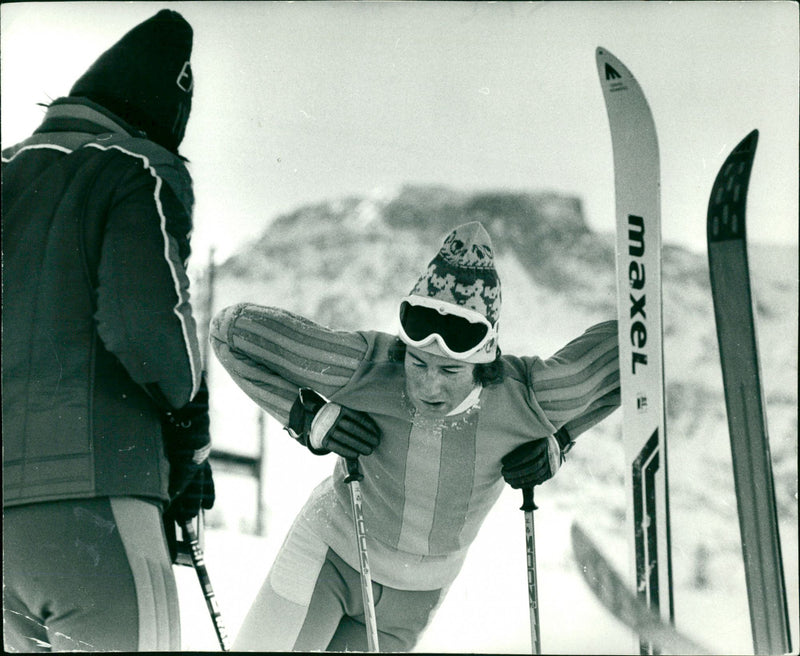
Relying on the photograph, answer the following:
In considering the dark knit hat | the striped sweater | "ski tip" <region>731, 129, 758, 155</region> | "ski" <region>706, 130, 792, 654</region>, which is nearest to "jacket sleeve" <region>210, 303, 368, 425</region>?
the striped sweater

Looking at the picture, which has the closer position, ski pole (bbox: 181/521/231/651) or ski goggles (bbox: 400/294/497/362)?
ski goggles (bbox: 400/294/497/362)

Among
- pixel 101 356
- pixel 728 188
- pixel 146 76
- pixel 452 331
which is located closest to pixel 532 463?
pixel 452 331

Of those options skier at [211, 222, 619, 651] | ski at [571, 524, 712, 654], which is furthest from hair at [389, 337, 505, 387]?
ski at [571, 524, 712, 654]

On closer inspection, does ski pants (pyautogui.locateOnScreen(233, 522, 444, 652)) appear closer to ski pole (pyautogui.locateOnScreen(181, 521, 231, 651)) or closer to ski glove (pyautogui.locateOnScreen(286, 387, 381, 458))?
ski pole (pyautogui.locateOnScreen(181, 521, 231, 651))

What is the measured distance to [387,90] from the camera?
2.45 meters

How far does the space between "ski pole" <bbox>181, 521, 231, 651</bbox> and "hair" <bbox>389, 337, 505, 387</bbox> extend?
0.62 metres

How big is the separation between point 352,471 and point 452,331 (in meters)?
0.39

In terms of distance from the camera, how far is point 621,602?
2.45 metres

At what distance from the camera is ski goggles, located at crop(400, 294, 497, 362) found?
2.36m

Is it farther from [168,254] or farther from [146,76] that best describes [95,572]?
[146,76]

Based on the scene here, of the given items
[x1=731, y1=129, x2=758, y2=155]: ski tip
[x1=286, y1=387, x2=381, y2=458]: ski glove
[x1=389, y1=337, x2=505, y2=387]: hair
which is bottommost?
[x1=286, y1=387, x2=381, y2=458]: ski glove

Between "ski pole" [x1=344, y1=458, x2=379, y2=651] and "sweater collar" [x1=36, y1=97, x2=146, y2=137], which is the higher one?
"sweater collar" [x1=36, y1=97, x2=146, y2=137]

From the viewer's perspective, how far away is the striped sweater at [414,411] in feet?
7.93

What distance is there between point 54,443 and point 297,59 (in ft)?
3.34
